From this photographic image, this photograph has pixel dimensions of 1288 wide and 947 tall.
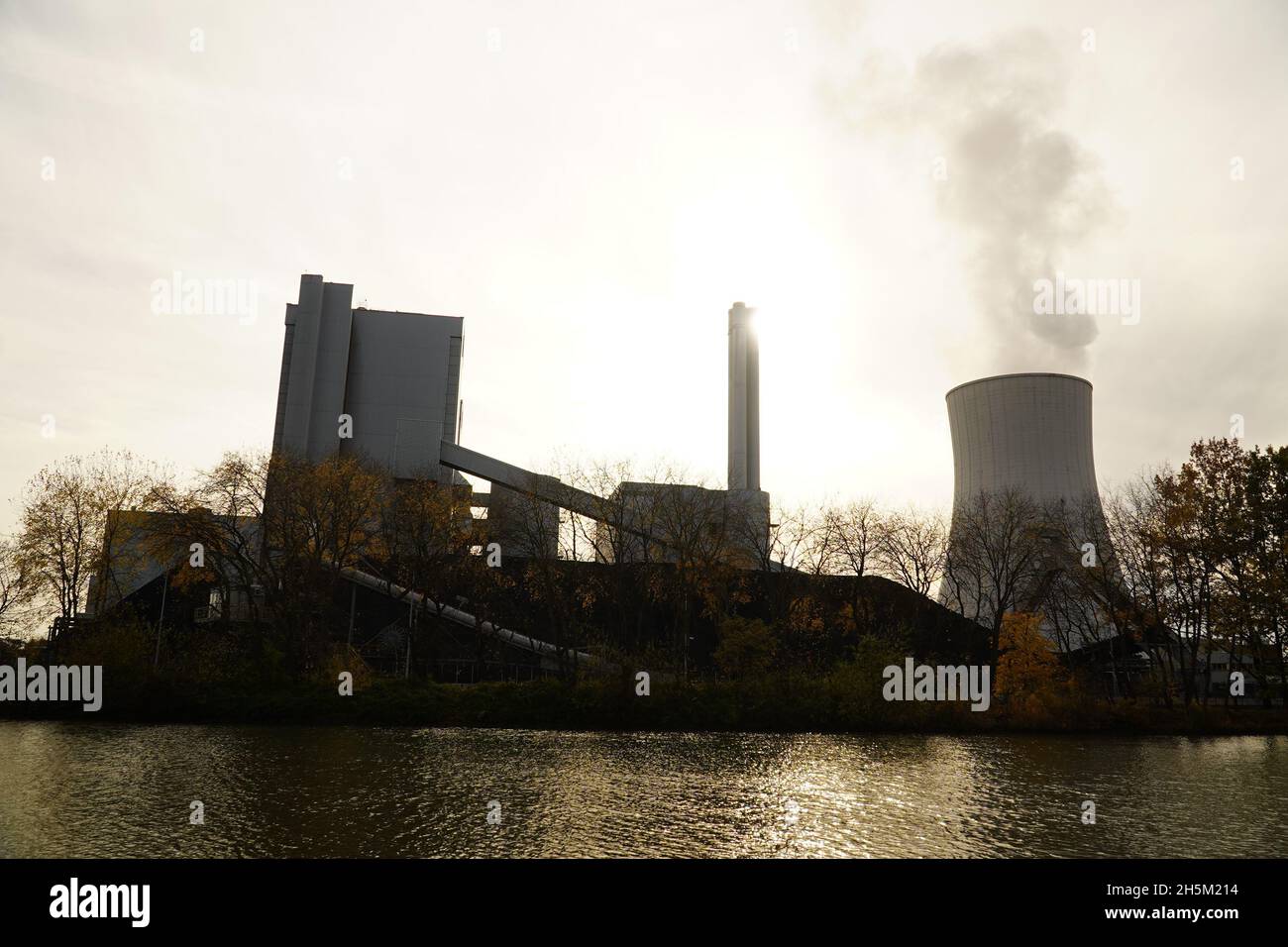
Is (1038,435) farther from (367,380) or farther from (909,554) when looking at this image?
(367,380)

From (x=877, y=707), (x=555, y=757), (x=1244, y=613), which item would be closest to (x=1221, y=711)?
(x=1244, y=613)

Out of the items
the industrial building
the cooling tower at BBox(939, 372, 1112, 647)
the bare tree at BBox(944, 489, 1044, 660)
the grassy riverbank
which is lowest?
the grassy riverbank

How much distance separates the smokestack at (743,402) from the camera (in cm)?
6366

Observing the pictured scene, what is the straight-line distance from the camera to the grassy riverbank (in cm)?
2730

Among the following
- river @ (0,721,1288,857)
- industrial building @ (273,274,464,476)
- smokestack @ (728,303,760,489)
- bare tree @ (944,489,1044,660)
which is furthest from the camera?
smokestack @ (728,303,760,489)

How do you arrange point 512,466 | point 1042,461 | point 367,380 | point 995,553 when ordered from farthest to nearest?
point 367,380
point 512,466
point 1042,461
point 995,553

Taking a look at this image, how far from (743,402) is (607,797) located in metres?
51.4

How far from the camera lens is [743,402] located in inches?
2534

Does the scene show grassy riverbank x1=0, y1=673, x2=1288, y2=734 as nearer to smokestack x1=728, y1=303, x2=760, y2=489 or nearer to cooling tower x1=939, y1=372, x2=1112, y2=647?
cooling tower x1=939, y1=372, x2=1112, y2=647

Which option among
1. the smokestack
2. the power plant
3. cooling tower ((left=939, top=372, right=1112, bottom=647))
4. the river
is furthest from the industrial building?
cooling tower ((left=939, top=372, right=1112, bottom=647))

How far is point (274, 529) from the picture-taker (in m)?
31.6

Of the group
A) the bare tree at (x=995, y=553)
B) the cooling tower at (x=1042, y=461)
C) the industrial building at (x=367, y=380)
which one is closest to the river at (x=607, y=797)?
the bare tree at (x=995, y=553)

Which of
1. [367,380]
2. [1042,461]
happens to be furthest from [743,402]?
[1042,461]

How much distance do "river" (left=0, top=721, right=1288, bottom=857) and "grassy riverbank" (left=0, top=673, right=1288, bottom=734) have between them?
290 cm
